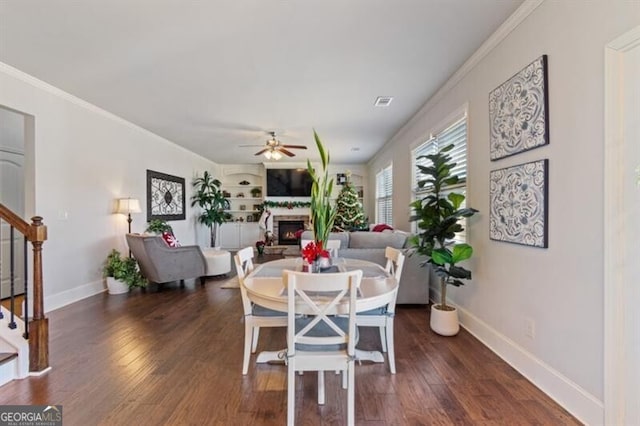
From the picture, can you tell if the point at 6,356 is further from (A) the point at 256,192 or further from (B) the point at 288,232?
(A) the point at 256,192

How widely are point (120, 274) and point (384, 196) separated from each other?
221 inches

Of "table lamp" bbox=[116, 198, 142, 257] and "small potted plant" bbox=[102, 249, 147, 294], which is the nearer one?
"small potted plant" bbox=[102, 249, 147, 294]

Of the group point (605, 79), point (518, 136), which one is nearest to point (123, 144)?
point (518, 136)

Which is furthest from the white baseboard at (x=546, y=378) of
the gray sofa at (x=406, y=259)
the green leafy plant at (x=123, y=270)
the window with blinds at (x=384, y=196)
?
the green leafy plant at (x=123, y=270)

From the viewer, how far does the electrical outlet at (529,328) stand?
226cm

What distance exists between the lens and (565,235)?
6.48ft

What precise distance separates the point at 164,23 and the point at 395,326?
3396mm

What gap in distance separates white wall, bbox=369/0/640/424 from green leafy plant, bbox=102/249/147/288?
462cm

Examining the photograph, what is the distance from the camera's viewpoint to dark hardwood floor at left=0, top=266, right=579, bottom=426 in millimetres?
1887

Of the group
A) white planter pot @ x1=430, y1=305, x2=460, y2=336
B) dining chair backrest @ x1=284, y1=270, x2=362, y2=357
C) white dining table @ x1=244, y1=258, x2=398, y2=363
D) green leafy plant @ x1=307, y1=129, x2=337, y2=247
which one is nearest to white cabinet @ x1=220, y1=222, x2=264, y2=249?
white dining table @ x1=244, y1=258, x2=398, y2=363

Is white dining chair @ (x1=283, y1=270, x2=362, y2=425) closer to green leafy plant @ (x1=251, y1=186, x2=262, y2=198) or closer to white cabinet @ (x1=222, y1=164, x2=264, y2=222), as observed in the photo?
white cabinet @ (x1=222, y1=164, x2=264, y2=222)

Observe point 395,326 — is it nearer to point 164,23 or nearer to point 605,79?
point 605,79

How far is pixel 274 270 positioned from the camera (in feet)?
8.74

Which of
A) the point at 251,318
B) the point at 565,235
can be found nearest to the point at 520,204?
the point at 565,235
